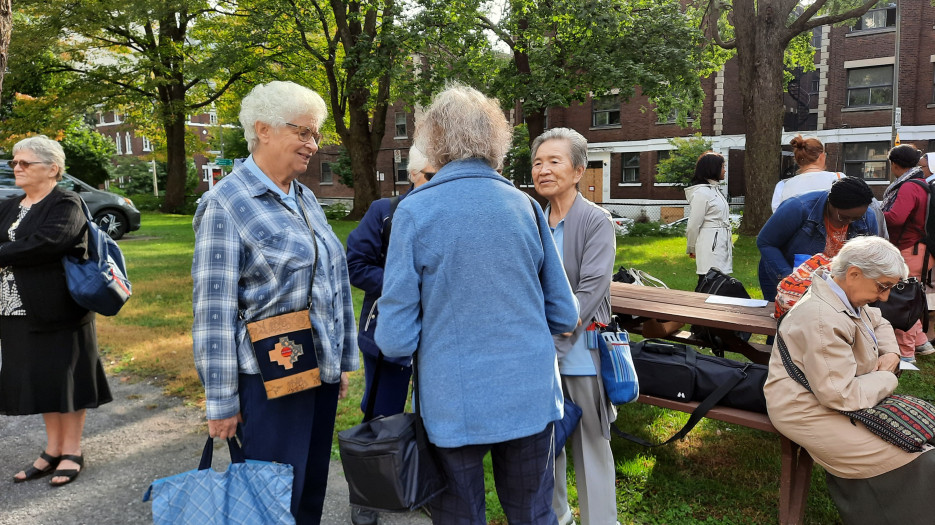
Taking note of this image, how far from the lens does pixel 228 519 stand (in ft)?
Result: 7.24

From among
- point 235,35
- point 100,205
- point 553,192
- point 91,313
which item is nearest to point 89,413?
point 91,313

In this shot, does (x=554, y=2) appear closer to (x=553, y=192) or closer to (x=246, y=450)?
(x=553, y=192)

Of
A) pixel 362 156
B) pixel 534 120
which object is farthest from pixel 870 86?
pixel 362 156

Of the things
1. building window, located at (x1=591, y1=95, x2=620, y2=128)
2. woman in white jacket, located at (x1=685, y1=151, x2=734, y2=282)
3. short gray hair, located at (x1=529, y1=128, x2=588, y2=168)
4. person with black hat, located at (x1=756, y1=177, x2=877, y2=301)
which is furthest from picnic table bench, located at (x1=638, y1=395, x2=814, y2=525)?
building window, located at (x1=591, y1=95, x2=620, y2=128)

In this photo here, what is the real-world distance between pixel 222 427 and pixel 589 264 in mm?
1700

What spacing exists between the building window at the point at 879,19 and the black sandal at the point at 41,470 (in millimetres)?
31235

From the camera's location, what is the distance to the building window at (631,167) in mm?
31500

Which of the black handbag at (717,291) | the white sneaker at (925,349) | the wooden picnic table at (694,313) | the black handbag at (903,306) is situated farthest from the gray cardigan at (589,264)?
the white sneaker at (925,349)

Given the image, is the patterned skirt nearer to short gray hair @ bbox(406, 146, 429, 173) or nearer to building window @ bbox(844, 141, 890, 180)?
short gray hair @ bbox(406, 146, 429, 173)

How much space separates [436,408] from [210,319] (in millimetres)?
897

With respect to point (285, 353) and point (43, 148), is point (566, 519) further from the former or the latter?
point (43, 148)

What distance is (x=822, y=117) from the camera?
28234 millimetres

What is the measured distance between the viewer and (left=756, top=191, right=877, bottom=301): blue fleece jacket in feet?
13.7

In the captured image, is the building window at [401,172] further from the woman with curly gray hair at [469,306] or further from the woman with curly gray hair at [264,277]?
the woman with curly gray hair at [469,306]
